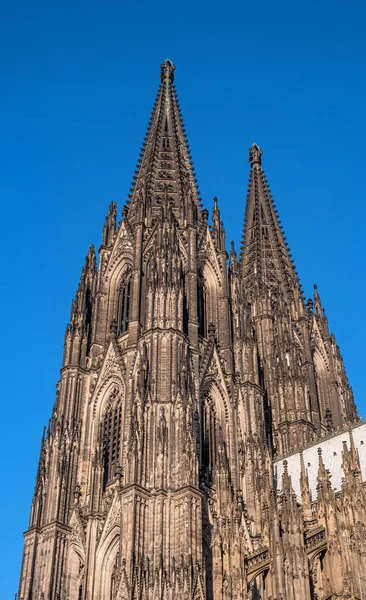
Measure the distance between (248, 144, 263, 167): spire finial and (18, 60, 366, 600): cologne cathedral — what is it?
48.6 feet

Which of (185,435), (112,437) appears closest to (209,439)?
(112,437)

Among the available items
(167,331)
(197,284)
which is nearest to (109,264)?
(197,284)

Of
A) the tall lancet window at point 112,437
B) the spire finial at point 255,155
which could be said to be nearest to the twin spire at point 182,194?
the spire finial at point 255,155

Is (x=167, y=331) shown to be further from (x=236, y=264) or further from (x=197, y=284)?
(x=236, y=264)

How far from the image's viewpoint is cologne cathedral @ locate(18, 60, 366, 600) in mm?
34938

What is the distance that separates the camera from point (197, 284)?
4806 cm

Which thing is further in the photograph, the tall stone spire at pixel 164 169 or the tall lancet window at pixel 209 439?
the tall stone spire at pixel 164 169

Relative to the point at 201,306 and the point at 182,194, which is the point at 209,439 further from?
the point at 182,194

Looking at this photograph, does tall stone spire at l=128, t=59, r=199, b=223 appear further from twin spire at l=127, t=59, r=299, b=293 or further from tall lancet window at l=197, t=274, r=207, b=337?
tall lancet window at l=197, t=274, r=207, b=337

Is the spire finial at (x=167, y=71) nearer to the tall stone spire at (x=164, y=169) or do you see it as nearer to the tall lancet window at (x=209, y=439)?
the tall stone spire at (x=164, y=169)

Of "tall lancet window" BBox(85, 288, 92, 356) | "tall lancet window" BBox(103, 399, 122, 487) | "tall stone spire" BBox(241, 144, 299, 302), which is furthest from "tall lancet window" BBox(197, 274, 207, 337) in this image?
"tall stone spire" BBox(241, 144, 299, 302)

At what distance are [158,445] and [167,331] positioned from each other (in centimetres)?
652

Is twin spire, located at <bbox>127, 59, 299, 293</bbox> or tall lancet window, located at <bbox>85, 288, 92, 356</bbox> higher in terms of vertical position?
twin spire, located at <bbox>127, 59, 299, 293</bbox>

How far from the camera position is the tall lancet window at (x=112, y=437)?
40.9m
